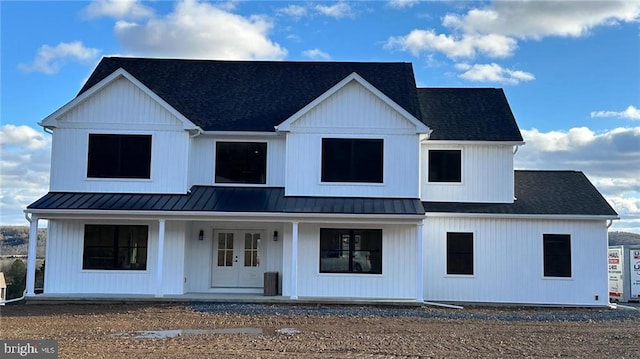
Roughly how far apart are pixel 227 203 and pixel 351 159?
13.3 feet

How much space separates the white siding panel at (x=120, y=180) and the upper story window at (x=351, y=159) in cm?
446

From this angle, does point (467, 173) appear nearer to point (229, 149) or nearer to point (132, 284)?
point (229, 149)

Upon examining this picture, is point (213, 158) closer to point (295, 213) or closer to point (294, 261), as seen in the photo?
point (295, 213)

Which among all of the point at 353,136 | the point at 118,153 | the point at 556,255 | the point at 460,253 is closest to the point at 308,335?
the point at 353,136

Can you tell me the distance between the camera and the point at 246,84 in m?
21.9

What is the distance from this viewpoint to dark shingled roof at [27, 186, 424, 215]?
17.5 m

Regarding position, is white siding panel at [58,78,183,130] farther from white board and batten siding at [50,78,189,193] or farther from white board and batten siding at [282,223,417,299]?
white board and batten siding at [282,223,417,299]

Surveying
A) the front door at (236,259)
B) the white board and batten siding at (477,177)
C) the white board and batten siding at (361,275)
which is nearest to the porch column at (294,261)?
the white board and batten siding at (361,275)

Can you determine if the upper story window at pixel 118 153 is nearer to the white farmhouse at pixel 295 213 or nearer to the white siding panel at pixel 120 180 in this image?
the white farmhouse at pixel 295 213

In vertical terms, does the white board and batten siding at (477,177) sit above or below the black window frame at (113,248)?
above

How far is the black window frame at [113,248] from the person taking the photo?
18422 mm

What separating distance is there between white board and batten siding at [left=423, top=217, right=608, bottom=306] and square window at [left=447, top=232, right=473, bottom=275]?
0.15 m

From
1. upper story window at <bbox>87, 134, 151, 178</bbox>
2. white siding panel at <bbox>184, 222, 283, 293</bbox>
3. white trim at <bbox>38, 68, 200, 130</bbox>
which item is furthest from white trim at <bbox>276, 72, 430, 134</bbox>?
upper story window at <bbox>87, 134, 151, 178</bbox>

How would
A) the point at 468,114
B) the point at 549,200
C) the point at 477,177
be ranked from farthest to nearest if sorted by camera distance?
the point at 468,114
the point at 477,177
the point at 549,200
